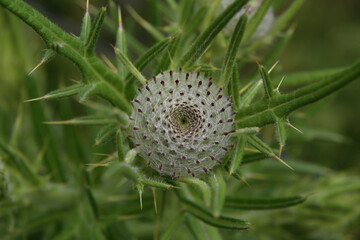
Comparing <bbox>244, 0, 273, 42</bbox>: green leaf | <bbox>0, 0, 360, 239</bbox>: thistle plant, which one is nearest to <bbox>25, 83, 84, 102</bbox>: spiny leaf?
<bbox>0, 0, 360, 239</bbox>: thistle plant

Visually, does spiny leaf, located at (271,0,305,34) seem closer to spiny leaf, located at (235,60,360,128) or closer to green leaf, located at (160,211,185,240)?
spiny leaf, located at (235,60,360,128)

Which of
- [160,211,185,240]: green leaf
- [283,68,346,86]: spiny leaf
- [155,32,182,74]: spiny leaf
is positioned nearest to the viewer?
[155,32,182,74]: spiny leaf

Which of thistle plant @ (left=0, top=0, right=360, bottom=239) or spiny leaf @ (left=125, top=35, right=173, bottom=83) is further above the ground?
spiny leaf @ (left=125, top=35, right=173, bottom=83)

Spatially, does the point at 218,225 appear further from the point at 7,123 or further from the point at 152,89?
the point at 7,123

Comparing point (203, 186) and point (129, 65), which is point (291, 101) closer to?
point (203, 186)

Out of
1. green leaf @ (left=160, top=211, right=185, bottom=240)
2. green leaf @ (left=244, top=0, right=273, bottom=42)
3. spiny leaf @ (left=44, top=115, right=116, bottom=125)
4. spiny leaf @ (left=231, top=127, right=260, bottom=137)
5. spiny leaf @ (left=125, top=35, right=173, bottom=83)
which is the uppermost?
green leaf @ (left=244, top=0, right=273, bottom=42)

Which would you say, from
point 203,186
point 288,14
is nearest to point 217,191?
point 203,186
